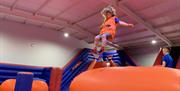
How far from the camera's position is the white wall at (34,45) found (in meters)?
6.83

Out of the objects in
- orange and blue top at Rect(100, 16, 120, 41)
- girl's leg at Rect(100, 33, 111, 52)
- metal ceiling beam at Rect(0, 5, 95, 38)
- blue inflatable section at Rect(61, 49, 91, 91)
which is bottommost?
blue inflatable section at Rect(61, 49, 91, 91)

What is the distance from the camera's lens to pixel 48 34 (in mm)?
7988

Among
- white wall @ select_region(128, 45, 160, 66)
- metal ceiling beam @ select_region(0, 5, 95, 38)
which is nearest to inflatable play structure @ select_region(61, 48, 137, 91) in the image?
white wall @ select_region(128, 45, 160, 66)

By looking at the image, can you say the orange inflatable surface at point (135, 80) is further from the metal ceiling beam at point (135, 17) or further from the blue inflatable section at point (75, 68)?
the blue inflatable section at point (75, 68)

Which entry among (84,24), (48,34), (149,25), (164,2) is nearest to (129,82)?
(164,2)

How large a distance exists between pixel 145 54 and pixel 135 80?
7961mm

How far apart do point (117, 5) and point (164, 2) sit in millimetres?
1223

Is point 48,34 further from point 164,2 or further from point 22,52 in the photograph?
point 164,2

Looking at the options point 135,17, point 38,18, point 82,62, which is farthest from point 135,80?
point 82,62

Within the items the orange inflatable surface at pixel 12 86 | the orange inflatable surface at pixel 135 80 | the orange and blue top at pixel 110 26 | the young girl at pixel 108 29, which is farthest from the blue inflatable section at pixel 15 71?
the orange inflatable surface at pixel 135 80

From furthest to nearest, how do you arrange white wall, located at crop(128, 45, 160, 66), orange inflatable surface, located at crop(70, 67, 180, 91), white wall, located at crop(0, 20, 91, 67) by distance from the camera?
white wall, located at crop(128, 45, 160, 66)
white wall, located at crop(0, 20, 91, 67)
orange inflatable surface, located at crop(70, 67, 180, 91)

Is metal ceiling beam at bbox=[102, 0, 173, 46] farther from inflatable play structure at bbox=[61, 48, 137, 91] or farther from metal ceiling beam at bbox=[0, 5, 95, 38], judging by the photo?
metal ceiling beam at bbox=[0, 5, 95, 38]

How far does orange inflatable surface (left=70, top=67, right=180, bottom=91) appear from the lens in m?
0.96

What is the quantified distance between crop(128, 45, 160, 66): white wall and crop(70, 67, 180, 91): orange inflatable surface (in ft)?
24.4
